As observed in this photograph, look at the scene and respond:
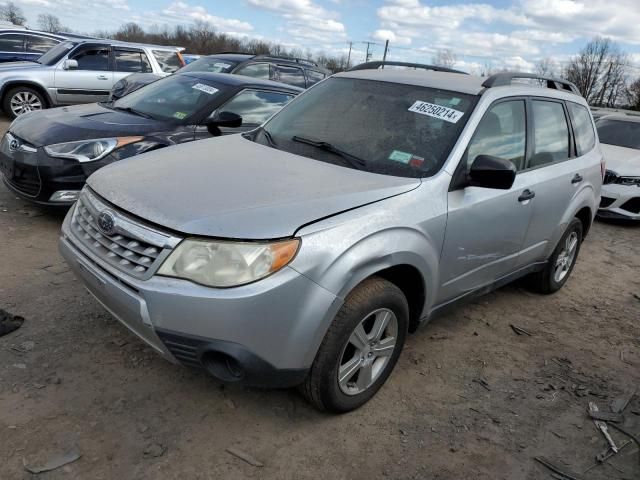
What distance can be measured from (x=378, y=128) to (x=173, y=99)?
129 inches

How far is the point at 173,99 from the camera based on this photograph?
19.0 feet

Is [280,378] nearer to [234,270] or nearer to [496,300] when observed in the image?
[234,270]

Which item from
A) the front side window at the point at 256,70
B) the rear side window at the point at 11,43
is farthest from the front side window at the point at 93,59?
the rear side window at the point at 11,43

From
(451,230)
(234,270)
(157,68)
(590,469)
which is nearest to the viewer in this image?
(234,270)

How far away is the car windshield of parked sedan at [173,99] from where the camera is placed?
5.58 m

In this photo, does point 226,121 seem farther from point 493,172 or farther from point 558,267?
point 558,267

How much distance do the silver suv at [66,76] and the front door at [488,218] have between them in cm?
872

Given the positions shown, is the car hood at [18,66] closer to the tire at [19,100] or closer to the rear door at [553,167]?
the tire at [19,100]

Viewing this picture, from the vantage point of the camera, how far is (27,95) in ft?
33.1

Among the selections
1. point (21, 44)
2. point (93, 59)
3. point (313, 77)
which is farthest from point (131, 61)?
point (21, 44)

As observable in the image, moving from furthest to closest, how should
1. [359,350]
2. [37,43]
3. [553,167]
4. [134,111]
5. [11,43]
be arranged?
[37,43] → [11,43] → [134,111] → [553,167] → [359,350]

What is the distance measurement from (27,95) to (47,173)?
6555 mm

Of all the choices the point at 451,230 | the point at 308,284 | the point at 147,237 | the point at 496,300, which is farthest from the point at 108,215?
the point at 496,300

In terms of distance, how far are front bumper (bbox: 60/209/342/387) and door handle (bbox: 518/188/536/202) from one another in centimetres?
182
